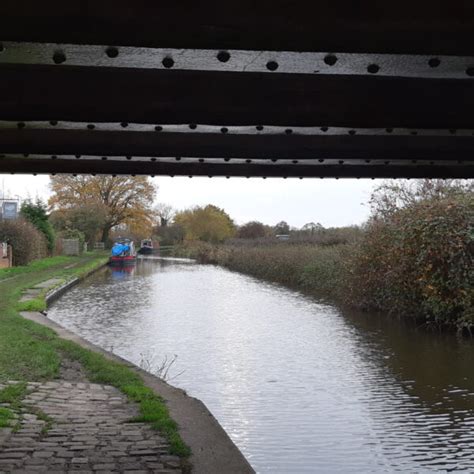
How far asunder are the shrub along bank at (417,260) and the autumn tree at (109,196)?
3650 centimetres

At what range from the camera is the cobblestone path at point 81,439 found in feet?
15.5

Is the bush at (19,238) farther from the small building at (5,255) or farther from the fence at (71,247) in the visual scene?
the fence at (71,247)

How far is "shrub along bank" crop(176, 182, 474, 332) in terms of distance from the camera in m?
13.3

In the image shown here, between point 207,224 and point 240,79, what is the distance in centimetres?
6293

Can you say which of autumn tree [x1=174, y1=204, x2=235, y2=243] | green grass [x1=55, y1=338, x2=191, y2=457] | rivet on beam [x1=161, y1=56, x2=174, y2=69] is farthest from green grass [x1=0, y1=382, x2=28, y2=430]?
autumn tree [x1=174, y1=204, x2=235, y2=243]

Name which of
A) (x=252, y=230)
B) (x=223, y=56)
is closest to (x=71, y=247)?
(x=252, y=230)

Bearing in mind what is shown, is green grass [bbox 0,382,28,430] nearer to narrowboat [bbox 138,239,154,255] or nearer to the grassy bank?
the grassy bank

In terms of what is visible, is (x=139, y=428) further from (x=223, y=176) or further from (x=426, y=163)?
(x=426, y=163)

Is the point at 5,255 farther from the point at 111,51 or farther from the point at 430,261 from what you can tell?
the point at 111,51

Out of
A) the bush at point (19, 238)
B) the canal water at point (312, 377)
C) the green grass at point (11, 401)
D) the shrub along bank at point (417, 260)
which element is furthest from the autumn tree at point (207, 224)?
the green grass at point (11, 401)

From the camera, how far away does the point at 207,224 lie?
6662cm

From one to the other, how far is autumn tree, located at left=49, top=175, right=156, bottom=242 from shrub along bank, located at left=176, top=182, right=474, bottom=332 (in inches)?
1437

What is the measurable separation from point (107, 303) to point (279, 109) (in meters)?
15.9

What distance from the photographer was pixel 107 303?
750 inches
